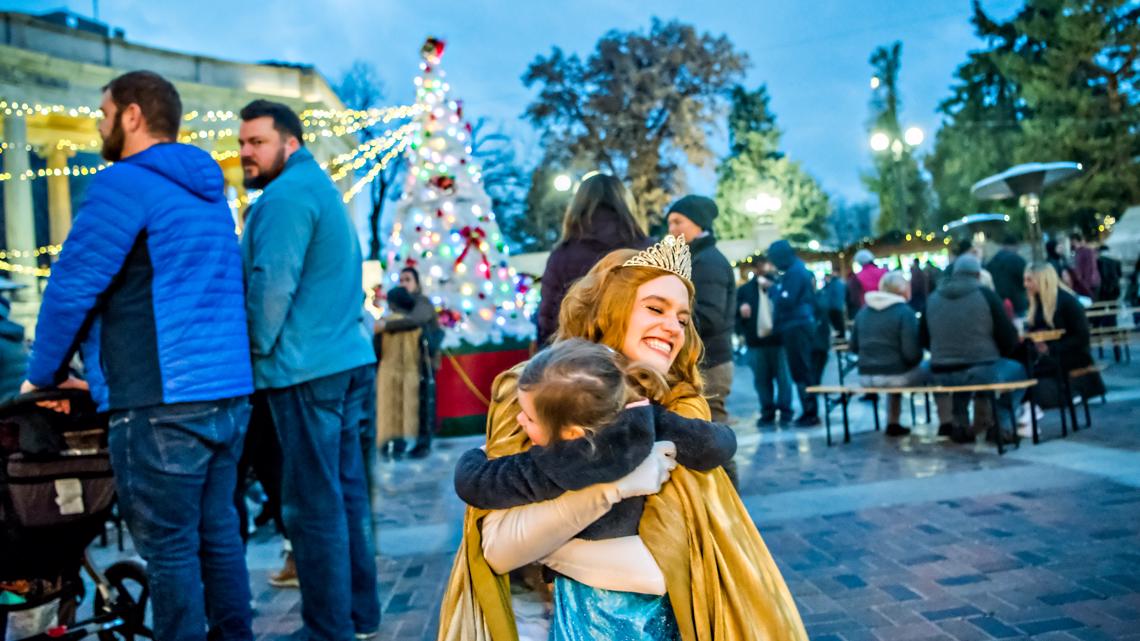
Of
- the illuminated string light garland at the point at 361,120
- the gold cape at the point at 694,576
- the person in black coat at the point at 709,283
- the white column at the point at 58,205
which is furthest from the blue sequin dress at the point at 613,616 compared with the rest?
the white column at the point at 58,205

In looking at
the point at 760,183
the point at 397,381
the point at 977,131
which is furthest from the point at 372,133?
the point at 397,381

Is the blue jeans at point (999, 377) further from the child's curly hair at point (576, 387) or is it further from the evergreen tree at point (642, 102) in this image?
the evergreen tree at point (642, 102)

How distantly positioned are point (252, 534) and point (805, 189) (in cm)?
3421

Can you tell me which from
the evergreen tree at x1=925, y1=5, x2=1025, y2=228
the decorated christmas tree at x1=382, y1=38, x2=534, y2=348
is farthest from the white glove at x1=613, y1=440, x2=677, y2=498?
the evergreen tree at x1=925, y1=5, x2=1025, y2=228

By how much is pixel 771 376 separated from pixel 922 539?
5275 mm

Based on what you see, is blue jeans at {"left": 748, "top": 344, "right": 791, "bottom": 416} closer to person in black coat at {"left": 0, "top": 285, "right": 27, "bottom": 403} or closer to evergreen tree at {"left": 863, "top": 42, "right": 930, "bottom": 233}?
person in black coat at {"left": 0, "top": 285, "right": 27, "bottom": 403}

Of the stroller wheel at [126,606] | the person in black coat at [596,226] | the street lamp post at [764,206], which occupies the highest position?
the street lamp post at [764,206]

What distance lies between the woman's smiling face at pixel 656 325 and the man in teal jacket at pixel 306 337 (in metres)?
1.61

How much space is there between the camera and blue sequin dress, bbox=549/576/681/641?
2018mm

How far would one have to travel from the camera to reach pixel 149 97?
3.16m

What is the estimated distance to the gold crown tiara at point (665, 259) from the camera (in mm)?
2402

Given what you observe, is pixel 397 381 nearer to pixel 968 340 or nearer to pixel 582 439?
pixel 968 340

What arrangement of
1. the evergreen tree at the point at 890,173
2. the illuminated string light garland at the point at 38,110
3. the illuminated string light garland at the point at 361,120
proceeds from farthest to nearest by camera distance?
the evergreen tree at the point at 890,173 < the illuminated string light garland at the point at 38,110 < the illuminated string light garland at the point at 361,120

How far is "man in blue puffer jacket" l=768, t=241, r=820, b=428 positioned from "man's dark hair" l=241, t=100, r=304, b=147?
270 inches
